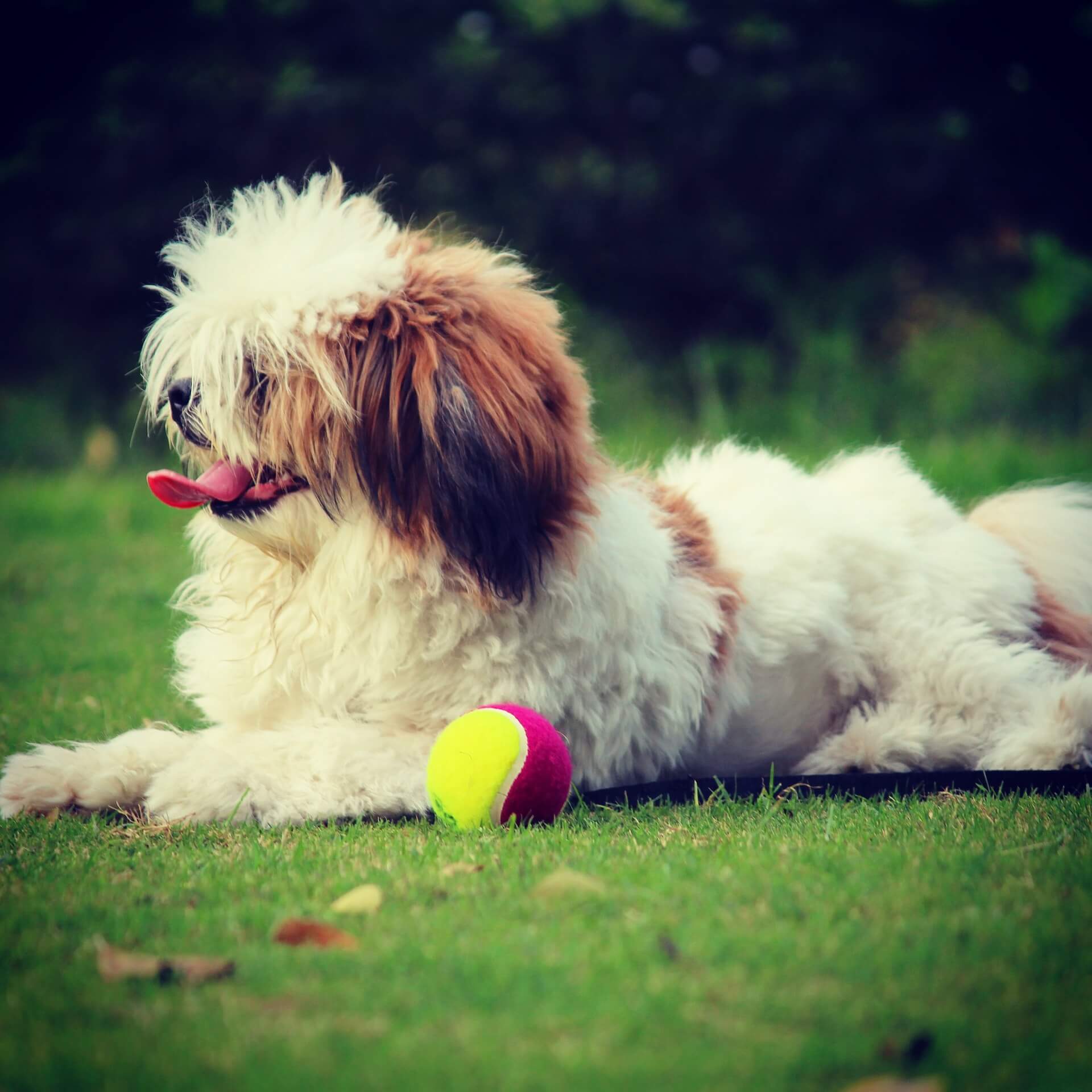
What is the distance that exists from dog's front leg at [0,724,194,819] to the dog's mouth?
1.92ft

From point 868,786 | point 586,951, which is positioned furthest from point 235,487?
point 868,786

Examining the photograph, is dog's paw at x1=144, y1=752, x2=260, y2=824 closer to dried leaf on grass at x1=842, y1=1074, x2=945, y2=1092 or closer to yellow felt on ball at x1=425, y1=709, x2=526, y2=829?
yellow felt on ball at x1=425, y1=709, x2=526, y2=829

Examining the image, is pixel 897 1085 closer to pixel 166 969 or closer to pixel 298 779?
pixel 166 969

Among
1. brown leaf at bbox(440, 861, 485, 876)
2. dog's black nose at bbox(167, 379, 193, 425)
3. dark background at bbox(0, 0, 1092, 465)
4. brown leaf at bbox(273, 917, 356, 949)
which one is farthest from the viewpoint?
dark background at bbox(0, 0, 1092, 465)

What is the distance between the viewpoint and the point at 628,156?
13766 millimetres

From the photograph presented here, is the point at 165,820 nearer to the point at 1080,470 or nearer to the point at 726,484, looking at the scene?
the point at 726,484

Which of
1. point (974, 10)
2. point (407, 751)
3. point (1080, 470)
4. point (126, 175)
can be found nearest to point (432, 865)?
point (407, 751)

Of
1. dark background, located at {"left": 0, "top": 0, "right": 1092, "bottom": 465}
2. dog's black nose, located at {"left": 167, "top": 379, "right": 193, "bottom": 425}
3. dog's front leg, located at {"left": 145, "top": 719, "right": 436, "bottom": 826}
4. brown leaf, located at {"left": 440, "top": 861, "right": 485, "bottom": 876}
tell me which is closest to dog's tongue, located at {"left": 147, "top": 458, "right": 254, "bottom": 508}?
dog's black nose, located at {"left": 167, "top": 379, "right": 193, "bottom": 425}

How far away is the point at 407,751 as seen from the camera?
291cm

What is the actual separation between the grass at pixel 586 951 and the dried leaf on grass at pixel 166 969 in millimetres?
23

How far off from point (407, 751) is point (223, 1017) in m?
1.22

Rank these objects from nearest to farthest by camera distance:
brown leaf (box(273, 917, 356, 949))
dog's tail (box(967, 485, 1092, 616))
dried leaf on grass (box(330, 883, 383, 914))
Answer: brown leaf (box(273, 917, 356, 949)) < dried leaf on grass (box(330, 883, 383, 914)) < dog's tail (box(967, 485, 1092, 616))

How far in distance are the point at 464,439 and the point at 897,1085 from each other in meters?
1.65

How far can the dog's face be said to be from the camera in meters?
2.83
